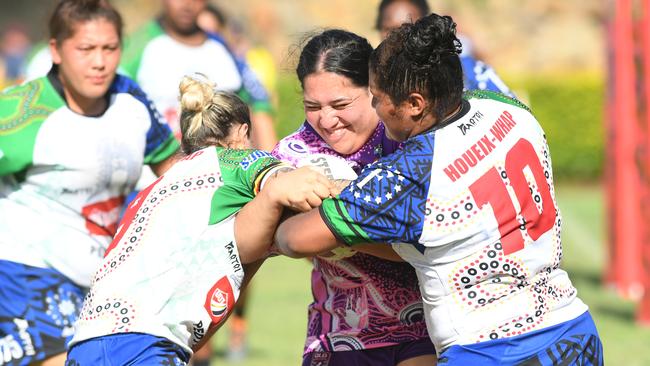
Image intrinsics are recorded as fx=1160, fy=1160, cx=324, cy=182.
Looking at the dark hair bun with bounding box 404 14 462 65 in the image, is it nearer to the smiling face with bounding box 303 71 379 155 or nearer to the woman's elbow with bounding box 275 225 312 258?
the smiling face with bounding box 303 71 379 155

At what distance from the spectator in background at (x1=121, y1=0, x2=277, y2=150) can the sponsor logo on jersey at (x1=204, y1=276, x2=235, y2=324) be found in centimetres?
335

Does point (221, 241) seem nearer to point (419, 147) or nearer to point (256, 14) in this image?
point (419, 147)

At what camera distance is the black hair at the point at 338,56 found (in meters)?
4.04

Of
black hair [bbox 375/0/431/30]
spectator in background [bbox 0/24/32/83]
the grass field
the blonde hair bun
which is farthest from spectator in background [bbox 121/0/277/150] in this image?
spectator in background [bbox 0/24/32/83]

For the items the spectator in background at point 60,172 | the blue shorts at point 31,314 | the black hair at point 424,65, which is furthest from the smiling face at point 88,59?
the black hair at point 424,65

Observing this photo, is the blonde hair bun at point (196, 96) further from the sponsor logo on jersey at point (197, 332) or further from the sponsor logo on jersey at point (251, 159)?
the sponsor logo on jersey at point (197, 332)

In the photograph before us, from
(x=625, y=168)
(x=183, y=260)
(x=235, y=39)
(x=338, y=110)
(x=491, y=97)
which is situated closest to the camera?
(x=183, y=260)

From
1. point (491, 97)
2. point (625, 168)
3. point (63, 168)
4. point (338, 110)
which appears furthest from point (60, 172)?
point (625, 168)

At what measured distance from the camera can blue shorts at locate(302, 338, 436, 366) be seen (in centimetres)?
415

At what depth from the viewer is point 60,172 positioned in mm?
5008

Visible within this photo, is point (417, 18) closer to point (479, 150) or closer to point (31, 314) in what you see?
point (479, 150)

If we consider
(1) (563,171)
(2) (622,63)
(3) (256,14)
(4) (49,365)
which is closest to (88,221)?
(4) (49,365)

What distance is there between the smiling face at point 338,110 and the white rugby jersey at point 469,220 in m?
0.57

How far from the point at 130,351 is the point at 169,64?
12.5 feet
